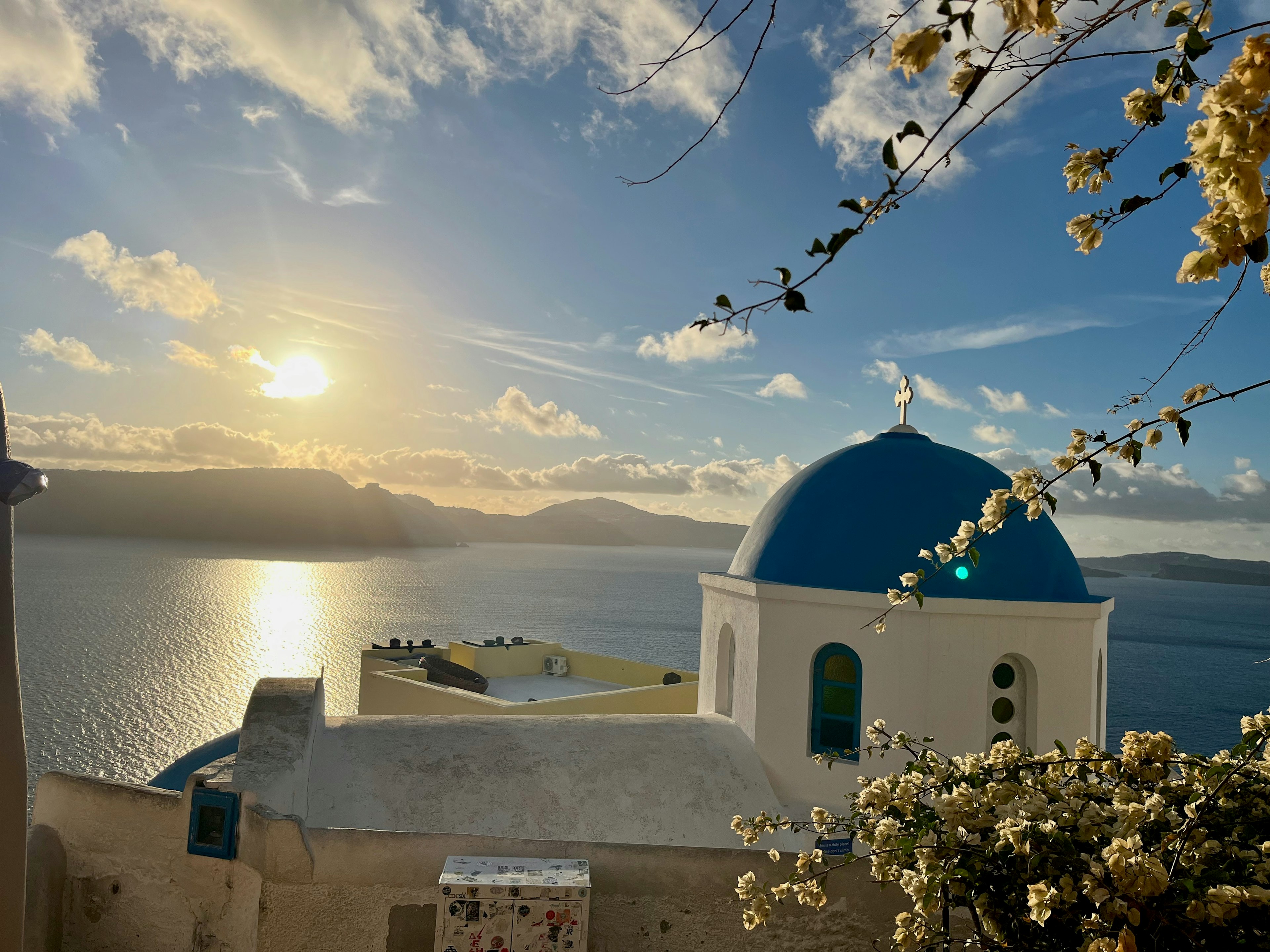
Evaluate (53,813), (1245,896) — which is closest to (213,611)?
(53,813)

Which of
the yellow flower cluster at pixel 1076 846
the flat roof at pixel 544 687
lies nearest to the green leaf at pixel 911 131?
the yellow flower cluster at pixel 1076 846

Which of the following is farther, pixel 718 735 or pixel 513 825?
pixel 718 735

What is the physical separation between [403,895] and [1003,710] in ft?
23.5

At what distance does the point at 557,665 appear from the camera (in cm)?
2514

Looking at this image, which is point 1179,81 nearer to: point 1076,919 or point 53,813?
point 1076,919

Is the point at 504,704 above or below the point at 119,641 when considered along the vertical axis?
above

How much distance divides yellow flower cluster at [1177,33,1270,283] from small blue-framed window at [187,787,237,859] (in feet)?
26.8

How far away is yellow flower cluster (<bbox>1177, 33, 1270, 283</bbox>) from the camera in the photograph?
2135 millimetres

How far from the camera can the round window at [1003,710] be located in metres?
10.5

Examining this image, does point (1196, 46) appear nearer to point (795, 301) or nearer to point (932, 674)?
point (795, 301)

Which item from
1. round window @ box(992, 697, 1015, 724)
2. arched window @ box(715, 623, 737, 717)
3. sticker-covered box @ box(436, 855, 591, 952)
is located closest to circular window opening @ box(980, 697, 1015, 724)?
round window @ box(992, 697, 1015, 724)

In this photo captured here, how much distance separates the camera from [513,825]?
9336 millimetres

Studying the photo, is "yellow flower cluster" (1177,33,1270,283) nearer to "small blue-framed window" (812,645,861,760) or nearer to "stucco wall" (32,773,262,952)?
"stucco wall" (32,773,262,952)

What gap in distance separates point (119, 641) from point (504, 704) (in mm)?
83917
